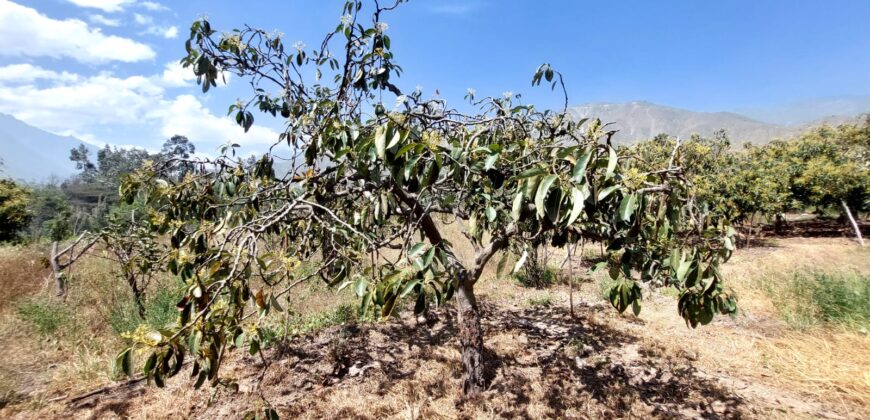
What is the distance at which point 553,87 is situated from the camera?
2570 mm

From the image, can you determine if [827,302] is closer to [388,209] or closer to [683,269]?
[683,269]

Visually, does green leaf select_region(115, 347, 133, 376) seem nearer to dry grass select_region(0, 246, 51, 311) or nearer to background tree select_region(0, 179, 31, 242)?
dry grass select_region(0, 246, 51, 311)

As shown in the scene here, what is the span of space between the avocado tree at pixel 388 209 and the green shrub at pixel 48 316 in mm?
3251

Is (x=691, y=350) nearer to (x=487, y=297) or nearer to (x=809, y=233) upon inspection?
(x=487, y=297)

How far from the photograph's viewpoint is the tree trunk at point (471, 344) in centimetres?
270

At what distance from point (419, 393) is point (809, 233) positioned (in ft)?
60.7

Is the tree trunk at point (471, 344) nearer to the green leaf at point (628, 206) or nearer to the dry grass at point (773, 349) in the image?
the green leaf at point (628, 206)

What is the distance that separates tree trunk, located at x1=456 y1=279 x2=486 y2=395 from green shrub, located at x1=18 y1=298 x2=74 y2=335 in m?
4.73

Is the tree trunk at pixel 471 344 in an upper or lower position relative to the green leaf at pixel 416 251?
lower

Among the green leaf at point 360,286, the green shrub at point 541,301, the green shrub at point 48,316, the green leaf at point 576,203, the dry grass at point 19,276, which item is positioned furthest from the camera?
the dry grass at point 19,276

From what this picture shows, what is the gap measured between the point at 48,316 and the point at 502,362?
522 cm

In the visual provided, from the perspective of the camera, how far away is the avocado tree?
1.17m

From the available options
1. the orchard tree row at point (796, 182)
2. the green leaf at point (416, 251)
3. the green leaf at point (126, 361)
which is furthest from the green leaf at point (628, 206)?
the orchard tree row at point (796, 182)

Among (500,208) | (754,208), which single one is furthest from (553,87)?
(754,208)
